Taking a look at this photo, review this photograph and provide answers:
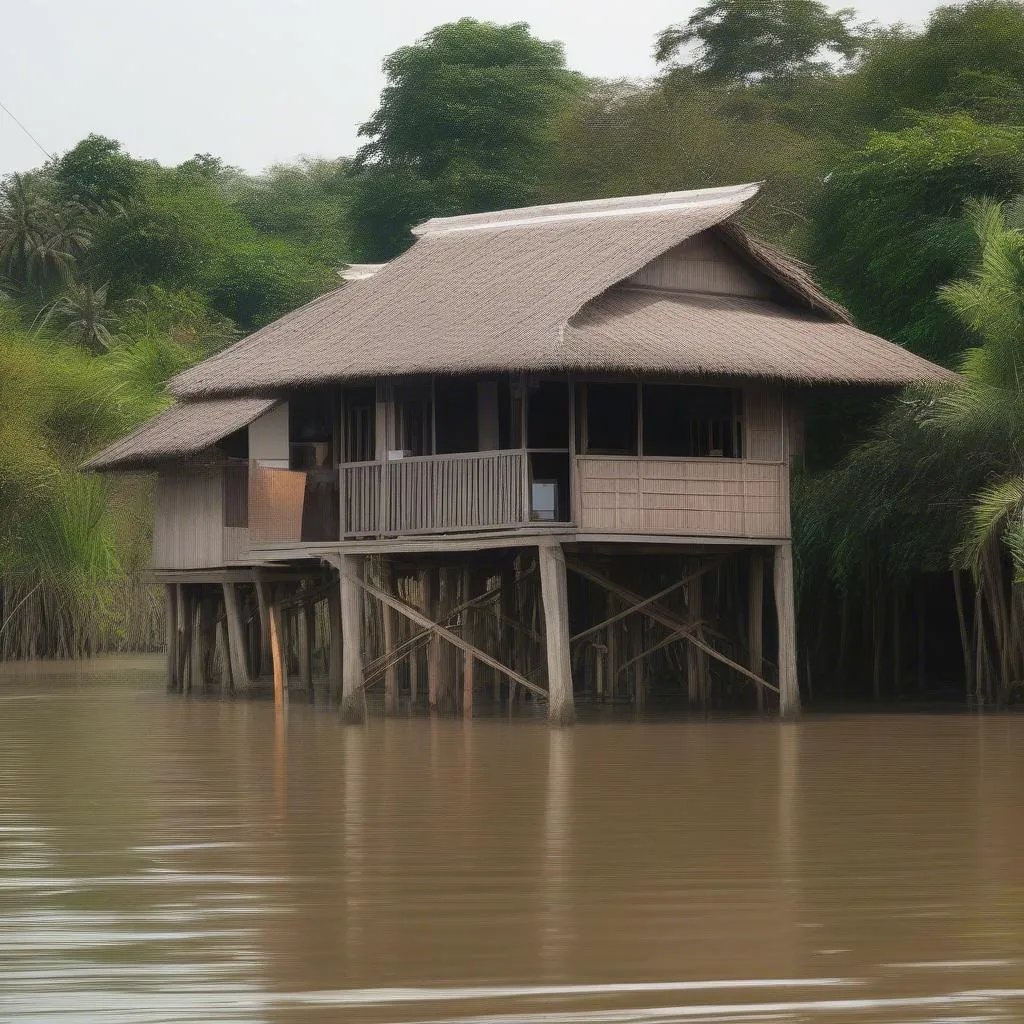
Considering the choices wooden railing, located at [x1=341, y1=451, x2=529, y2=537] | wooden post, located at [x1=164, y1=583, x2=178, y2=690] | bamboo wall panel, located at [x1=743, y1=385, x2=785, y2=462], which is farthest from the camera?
wooden post, located at [x1=164, y1=583, x2=178, y2=690]

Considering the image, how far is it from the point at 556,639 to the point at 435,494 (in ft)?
6.98

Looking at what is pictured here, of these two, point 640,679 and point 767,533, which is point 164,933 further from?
point 640,679

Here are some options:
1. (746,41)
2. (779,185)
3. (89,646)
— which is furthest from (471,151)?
(89,646)

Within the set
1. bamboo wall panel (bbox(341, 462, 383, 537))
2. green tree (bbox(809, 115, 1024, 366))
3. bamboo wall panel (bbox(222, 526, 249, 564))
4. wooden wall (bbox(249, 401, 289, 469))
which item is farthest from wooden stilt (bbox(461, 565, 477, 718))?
green tree (bbox(809, 115, 1024, 366))

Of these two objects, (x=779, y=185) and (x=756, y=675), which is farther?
(x=779, y=185)

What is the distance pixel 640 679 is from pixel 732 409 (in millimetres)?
3673

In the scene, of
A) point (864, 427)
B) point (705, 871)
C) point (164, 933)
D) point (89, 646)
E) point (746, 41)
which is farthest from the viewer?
point (746, 41)

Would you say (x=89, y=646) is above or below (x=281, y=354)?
below

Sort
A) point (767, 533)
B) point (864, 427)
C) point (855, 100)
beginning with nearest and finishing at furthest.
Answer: point (767, 533) → point (864, 427) → point (855, 100)

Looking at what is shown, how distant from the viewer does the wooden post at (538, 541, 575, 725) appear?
21.0 meters

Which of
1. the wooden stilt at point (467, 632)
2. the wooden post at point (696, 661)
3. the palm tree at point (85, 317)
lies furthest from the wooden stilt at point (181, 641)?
the palm tree at point (85, 317)

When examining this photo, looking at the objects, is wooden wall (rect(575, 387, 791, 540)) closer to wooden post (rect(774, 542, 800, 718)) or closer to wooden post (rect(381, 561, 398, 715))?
wooden post (rect(774, 542, 800, 718))

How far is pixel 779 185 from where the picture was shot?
4578cm

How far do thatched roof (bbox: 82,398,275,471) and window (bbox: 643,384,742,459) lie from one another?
187 inches
